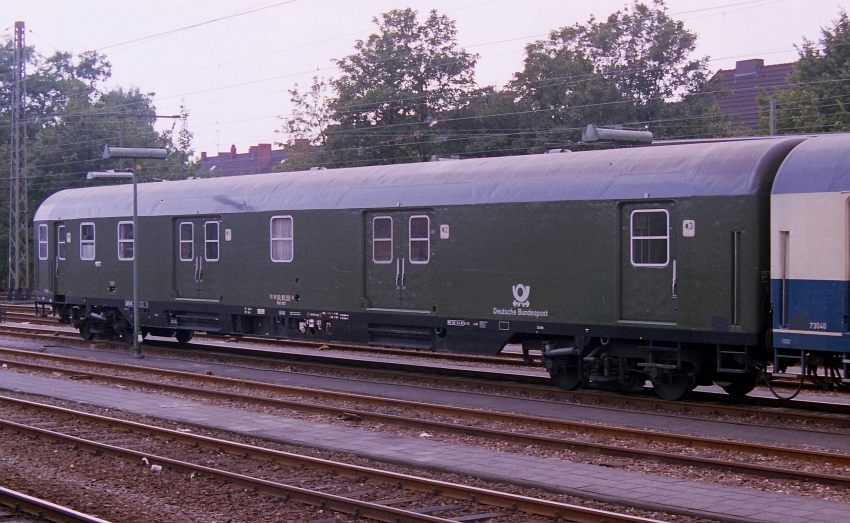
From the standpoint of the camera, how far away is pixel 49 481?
970 centimetres

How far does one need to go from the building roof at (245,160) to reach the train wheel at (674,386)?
61365 mm

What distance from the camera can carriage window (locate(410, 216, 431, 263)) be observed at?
1639 cm

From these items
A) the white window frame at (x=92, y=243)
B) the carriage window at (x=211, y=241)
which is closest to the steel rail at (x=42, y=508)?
the carriage window at (x=211, y=241)

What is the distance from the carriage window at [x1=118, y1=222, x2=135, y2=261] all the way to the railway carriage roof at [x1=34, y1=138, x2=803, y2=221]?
36 cm

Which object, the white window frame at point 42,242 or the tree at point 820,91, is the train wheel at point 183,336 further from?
the tree at point 820,91

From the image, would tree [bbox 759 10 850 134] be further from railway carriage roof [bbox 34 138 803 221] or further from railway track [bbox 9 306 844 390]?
railway carriage roof [bbox 34 138 803 221]

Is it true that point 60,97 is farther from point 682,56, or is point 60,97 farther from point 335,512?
point 335,512

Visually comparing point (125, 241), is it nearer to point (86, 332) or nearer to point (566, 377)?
point (86, 332)

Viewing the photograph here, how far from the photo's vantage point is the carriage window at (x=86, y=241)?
23.9 m

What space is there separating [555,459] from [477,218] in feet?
19.9

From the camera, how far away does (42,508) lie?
328 inches

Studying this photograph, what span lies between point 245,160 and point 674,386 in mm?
75458

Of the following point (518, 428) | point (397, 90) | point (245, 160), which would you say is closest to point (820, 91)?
point (397, 90)

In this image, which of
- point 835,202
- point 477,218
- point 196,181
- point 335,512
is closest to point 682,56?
point 196,181
